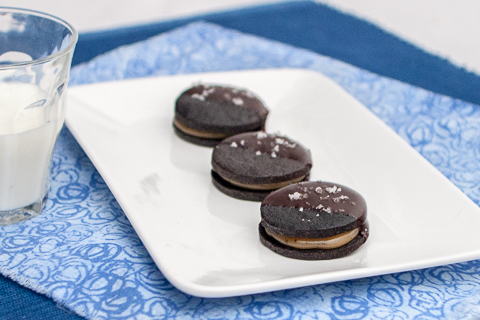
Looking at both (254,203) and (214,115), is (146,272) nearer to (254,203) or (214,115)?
(254,203)

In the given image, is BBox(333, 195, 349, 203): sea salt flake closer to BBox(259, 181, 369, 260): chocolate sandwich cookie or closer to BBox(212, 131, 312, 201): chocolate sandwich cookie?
BBox(259, 181, 369, 260): chocolate sandwich cookie

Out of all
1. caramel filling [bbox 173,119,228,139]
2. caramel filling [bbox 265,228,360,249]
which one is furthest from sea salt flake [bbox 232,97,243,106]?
caramel filling [bbox 265,228,360,249]

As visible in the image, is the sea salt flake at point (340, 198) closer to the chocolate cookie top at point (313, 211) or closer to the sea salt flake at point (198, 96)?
the chocolate cookie top at point (313, 211)

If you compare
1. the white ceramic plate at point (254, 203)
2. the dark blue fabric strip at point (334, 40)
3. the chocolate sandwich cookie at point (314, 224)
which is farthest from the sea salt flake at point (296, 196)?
the dark blue fabric strip at point (334, 40)

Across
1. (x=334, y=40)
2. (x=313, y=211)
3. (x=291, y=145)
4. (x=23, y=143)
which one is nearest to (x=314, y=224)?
(x=313, y=211)

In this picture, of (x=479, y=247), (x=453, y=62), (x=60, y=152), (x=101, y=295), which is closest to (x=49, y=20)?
(x=60, y=152)

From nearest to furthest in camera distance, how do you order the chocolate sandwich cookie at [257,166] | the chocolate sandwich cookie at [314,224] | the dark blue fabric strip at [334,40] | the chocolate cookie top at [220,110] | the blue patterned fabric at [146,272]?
the blue patterned fabric at [146,272] < the chocolate sandwich cookie at [314,224] < the chocolate sandwich cookie at [257,166] < the chocolate cookie top at [220,110] < the dark blue fabric strip at [334,40]

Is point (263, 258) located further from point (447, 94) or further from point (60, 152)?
point (447, 94)
